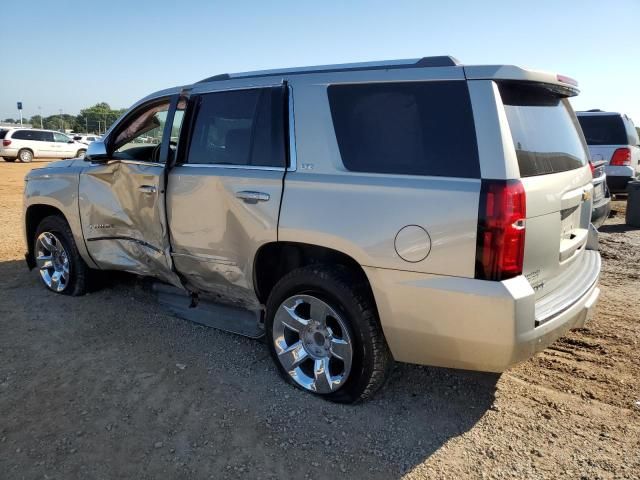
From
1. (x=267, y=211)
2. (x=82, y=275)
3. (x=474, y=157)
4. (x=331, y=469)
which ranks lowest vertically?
(x=331, y=469)

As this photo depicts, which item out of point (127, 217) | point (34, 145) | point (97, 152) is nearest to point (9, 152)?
point (34, 145)

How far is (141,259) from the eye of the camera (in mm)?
4355

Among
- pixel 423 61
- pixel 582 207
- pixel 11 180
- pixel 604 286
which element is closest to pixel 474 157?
pixel 423 61

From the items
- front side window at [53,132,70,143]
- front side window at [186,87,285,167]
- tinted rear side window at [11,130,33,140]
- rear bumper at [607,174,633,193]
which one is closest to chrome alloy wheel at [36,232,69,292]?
front side window at [186,87,285,167]

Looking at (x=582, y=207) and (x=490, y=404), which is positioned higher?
(x=582, y=207)

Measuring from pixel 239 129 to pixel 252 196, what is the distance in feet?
1.97

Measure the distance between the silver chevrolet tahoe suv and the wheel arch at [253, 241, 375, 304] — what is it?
1 cm

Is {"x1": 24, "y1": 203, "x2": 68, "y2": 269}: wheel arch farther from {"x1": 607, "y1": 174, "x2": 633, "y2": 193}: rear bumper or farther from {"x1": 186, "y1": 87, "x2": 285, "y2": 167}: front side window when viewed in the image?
{"x1": 607, "y1": 174, "x2": 633, "y2": 193}: rear bumper

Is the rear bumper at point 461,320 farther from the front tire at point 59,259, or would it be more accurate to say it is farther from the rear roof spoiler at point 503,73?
the front tire at point 59,259

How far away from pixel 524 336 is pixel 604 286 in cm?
353

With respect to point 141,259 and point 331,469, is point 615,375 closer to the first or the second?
point 331,469

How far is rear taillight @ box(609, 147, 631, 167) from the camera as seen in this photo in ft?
31.9

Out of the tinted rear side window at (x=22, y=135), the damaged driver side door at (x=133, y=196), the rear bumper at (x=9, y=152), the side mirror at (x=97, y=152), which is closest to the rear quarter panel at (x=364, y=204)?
the damaged driver side door at (x=133, y=196)

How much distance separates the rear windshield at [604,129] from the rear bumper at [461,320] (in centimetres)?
837
